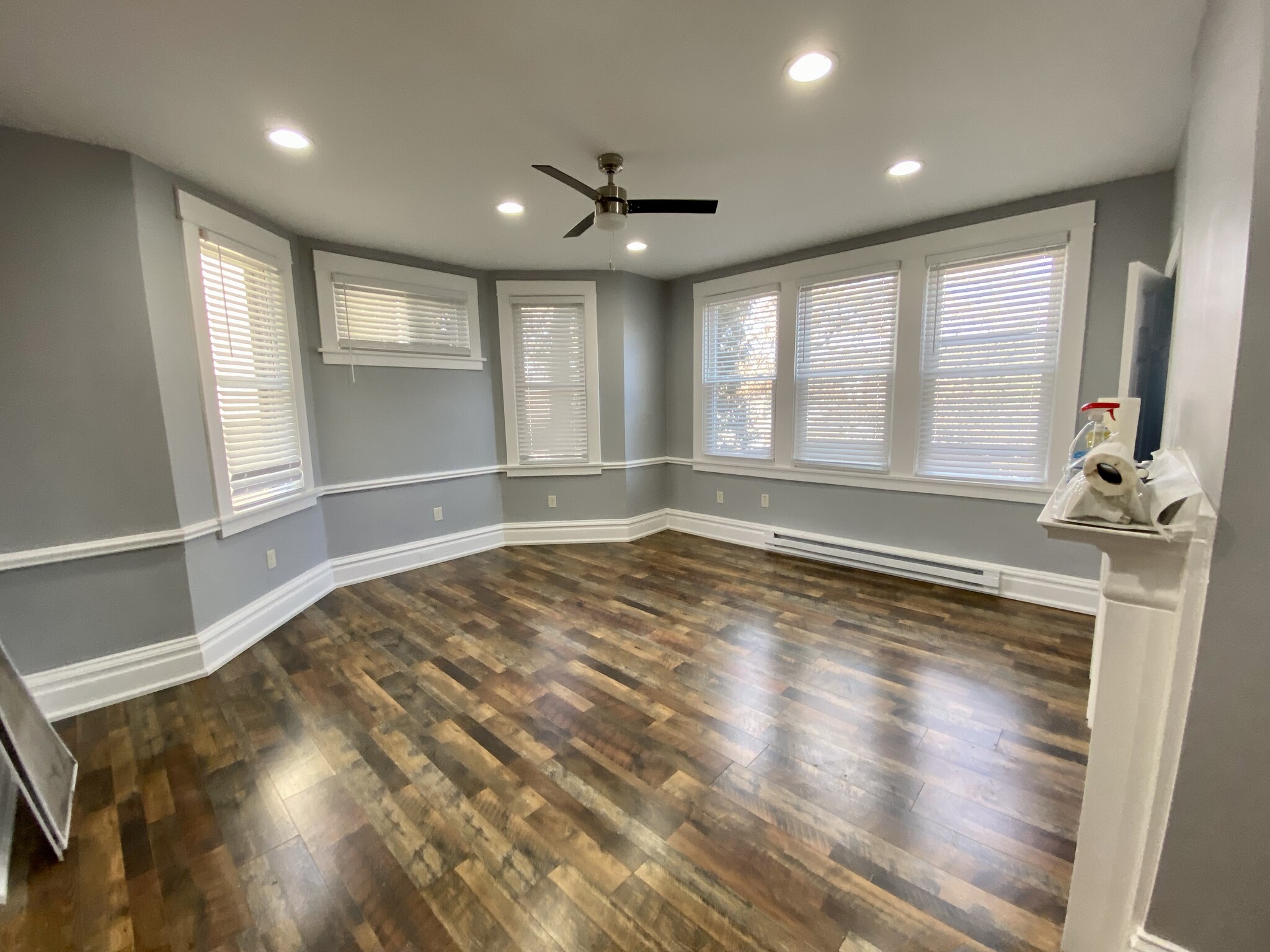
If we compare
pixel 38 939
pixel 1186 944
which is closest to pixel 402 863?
pixel 38 939

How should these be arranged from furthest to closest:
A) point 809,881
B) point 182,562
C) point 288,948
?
point 182,562
point 809,881
point 288,948

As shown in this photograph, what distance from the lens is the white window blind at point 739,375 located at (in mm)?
4309

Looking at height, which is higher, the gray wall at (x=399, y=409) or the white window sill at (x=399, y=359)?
the white window sill at (x=399, y=359)

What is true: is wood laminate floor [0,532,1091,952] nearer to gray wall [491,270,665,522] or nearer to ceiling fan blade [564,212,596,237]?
gray wall [491,270,665,522]

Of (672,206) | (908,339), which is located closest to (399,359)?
(672,206)

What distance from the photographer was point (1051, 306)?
9.79 ft

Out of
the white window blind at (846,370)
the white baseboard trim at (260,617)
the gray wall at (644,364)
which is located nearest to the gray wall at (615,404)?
the gray wall at (644,364)

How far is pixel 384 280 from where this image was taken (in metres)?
3.79

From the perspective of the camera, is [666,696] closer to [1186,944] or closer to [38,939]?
[1186,944]

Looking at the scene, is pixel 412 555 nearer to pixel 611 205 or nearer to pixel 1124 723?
pixel 611 205

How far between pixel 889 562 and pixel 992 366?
1490 millimetres

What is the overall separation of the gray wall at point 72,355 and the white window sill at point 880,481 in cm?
387

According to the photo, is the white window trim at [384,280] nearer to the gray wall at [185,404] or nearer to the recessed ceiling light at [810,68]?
the gray wall at [185,404]

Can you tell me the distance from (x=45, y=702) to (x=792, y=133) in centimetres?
413
